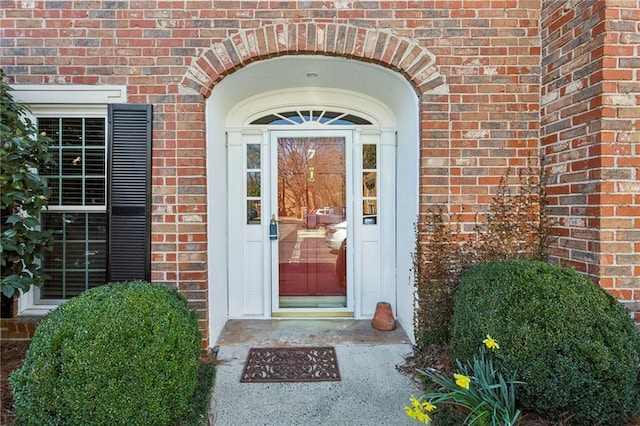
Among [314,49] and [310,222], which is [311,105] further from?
[310,222]

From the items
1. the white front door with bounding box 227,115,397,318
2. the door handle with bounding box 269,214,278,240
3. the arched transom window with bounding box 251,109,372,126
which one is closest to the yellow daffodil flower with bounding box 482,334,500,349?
the white front door with bounding box 227,115,397,318

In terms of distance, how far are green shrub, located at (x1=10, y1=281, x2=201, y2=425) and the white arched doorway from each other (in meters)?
1.52

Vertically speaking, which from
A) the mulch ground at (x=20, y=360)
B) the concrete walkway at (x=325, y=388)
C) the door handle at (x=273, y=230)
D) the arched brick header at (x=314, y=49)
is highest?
the arched brick header at (x=314, y=49)

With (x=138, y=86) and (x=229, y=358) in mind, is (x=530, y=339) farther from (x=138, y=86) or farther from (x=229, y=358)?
(x=138, y=86)

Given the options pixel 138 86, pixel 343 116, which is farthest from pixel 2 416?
pixel 343 116

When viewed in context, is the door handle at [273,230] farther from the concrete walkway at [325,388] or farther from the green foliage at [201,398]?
the green foliage at [201,398]

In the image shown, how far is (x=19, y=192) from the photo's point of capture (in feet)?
8.55

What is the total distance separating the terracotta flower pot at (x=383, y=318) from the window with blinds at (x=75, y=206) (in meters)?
2.72

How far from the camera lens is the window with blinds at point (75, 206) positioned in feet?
10.4

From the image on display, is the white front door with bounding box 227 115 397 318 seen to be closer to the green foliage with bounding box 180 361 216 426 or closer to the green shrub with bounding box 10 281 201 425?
the green foliage with bounding box 180 361 216 426

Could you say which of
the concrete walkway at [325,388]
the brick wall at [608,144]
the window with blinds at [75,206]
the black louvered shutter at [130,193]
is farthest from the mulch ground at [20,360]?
the brick wall at [608,144]

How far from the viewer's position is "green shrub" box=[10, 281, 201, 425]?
1.86 meters

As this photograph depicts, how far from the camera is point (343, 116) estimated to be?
3.80 metres

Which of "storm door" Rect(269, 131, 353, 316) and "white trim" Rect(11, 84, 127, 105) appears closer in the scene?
"white trim" Rect(11, 84, 127, 105)
